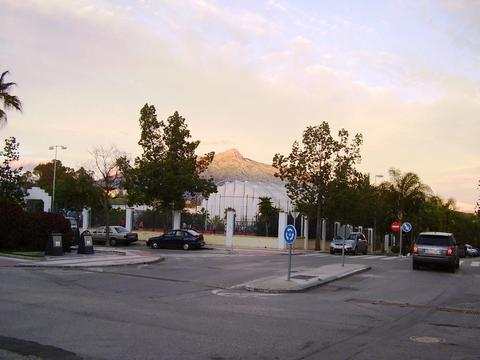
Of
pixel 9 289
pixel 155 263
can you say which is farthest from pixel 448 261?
pixel 9 289

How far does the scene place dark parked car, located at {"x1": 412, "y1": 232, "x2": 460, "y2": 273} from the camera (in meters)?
24.2

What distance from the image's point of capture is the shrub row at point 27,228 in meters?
27.1

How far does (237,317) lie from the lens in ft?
35.9

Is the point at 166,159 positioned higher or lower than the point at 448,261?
higher

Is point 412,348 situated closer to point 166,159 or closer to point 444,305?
point 444,305

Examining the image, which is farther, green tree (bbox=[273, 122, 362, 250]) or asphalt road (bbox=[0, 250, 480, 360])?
green tree (bbox=[273, 122, 362, 250])

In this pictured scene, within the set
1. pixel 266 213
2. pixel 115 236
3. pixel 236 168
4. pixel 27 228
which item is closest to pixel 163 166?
pixel 115 236

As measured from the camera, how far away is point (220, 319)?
10.6m

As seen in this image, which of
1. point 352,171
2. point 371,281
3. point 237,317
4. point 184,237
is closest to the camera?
point 237,317

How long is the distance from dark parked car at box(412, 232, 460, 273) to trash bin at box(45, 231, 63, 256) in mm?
16090

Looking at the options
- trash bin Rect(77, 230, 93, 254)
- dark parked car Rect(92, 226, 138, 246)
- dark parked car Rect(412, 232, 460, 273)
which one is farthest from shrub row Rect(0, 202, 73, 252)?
dark parked car Rect(412, 232, 460, 273)

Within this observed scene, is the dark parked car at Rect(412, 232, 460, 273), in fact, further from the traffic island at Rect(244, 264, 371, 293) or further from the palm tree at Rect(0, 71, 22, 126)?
the palm tree at Rect(0, 71, 22, 126)

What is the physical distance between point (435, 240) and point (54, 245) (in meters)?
17.1

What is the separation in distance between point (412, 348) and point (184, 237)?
32.5m
